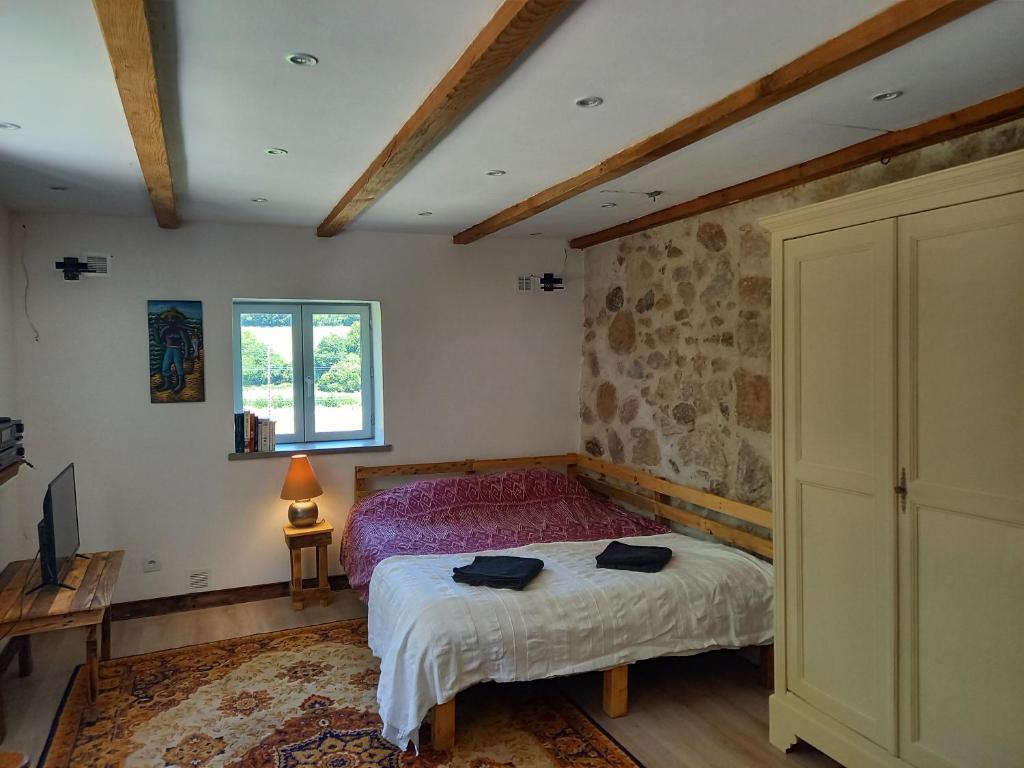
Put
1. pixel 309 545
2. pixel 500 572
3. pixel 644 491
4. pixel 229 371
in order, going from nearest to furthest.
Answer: pixel 500 572 → pixel 309 545 → pixel 229 371 → pixel 644 491

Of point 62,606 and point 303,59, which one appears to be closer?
point 303,59

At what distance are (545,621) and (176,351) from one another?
2782 mm

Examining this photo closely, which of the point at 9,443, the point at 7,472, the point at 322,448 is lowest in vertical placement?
the point at 322,448

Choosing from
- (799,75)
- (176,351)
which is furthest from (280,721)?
(799,75)

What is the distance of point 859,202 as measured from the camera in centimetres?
225

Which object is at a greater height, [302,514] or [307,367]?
[307,367]

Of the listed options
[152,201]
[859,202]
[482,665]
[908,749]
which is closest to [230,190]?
[152,201]

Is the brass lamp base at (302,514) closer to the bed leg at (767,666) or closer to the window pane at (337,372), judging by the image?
the window pane at (337,372)

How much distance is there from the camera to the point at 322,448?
4.44 meters

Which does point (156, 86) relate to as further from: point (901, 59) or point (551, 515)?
point (551, 515)

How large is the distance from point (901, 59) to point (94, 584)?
361cm

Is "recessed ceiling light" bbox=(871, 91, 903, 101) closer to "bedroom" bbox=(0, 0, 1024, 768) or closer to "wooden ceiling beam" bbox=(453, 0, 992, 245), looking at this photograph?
"bedroom" bbox=(0, 0, 1024, 768)

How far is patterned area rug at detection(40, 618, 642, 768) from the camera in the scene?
255 centimetres

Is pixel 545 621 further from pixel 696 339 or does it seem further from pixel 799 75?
pixel 799 75
